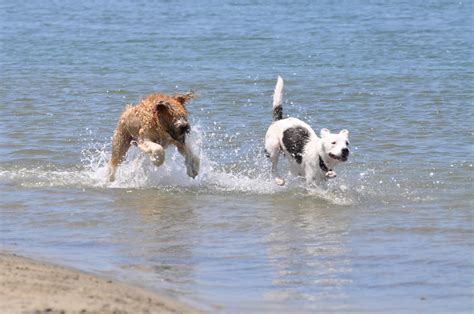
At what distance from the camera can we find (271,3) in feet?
103

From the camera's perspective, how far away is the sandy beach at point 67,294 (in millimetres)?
5281

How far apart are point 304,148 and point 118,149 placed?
1944mm

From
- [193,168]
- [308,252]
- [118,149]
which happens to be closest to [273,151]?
[193,168]

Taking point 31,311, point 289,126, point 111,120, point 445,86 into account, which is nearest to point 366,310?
point 31,311

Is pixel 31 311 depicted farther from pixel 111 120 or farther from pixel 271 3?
pixel 271 3

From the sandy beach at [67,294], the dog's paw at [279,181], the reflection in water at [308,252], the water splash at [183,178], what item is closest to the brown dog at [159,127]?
the water splash at [183,178]

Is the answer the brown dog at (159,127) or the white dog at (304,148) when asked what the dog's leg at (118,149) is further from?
the white dog at (304,148)

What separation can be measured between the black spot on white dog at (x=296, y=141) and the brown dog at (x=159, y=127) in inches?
35.8

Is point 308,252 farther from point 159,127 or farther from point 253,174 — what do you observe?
point 253,174

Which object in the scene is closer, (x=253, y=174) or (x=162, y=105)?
(x=162, y=105)

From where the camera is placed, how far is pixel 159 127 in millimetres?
9828

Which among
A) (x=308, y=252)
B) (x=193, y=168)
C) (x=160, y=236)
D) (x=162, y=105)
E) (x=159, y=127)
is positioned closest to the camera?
(x=308, y=252)

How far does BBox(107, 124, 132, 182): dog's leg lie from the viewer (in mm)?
10414

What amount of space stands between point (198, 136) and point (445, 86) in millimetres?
6815
